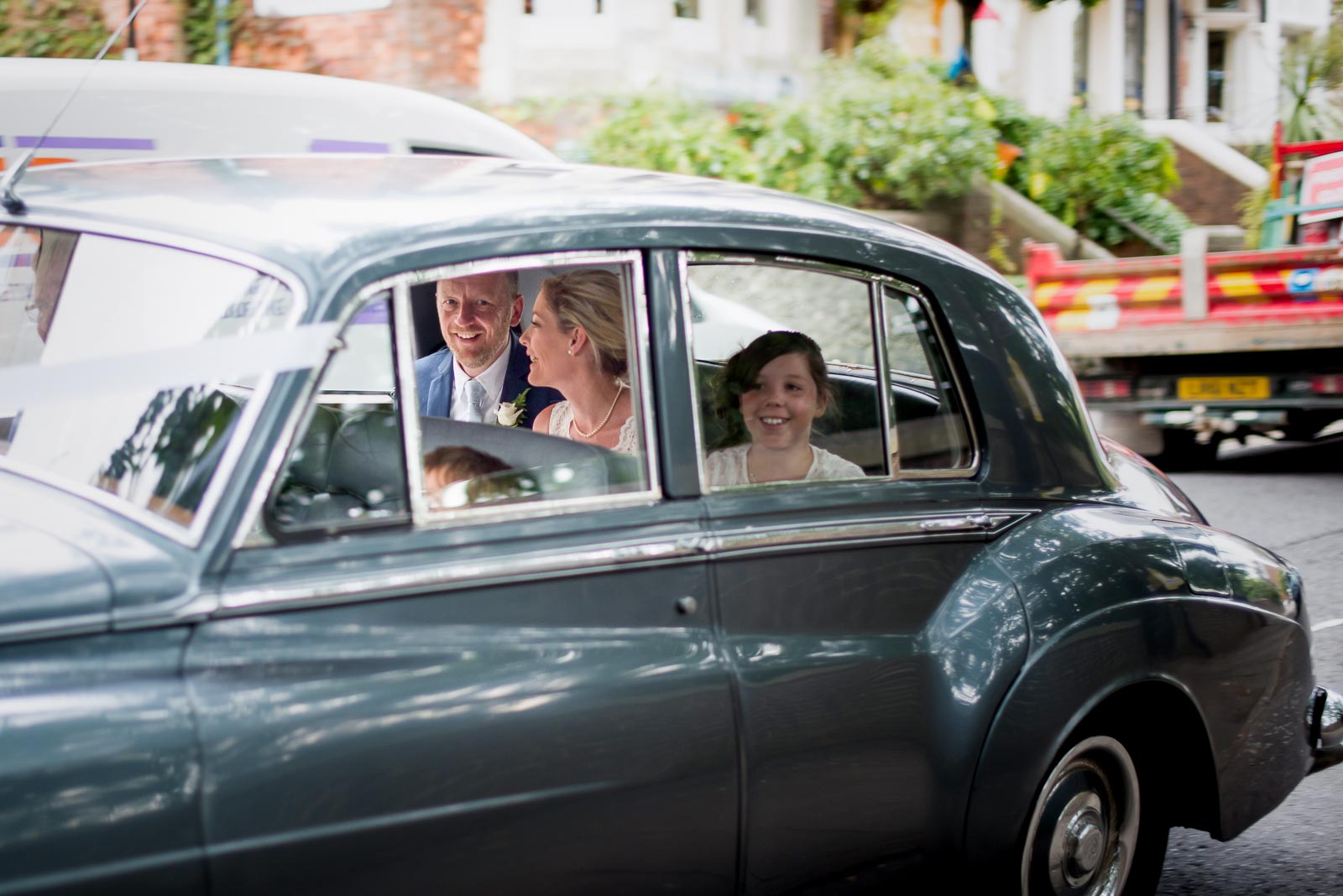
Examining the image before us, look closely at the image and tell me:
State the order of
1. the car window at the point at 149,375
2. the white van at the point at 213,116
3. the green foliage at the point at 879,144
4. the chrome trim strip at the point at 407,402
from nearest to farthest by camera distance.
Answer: the car window at the point at 149,375
the chrome trim strip at the point at 407,402
the white van at the point at 213,116
the green foliage at the point at 879,144

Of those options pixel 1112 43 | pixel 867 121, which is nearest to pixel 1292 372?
pixel 867 121

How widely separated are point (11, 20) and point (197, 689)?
15922 millimetres

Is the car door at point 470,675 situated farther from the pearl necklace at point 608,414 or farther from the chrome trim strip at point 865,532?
the pearl necklace at point 608,414

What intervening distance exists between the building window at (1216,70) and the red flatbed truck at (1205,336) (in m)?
16.3

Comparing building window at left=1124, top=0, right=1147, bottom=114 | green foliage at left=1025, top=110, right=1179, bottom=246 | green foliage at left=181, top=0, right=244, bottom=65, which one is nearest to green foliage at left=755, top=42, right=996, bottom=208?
green foliage at left=1025, top=110, right=1179, bottom=246

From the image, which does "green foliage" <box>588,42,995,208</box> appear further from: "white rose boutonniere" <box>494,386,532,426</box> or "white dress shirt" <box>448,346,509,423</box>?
"white rose boutonniere" <box>494,386,532,426</box>

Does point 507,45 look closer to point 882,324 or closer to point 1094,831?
point 882,324

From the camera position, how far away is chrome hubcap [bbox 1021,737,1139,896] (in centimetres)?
342

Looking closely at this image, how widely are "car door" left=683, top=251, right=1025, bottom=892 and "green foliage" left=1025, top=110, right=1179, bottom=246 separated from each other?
15.3 meters

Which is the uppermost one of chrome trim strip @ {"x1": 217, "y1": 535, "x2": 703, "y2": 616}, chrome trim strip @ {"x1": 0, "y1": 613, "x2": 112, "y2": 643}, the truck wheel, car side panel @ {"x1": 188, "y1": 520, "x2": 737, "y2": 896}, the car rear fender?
chrome trim strip @ {"x1": 0, "y1": 613, "x2": 112, "y2": 643}

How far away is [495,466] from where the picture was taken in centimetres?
284

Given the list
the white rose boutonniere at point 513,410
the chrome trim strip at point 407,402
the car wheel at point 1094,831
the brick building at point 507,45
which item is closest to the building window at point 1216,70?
the brick building at point 507,45

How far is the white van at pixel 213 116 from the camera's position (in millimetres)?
7055

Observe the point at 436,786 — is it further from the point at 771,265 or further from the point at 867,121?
the point at 867,121
